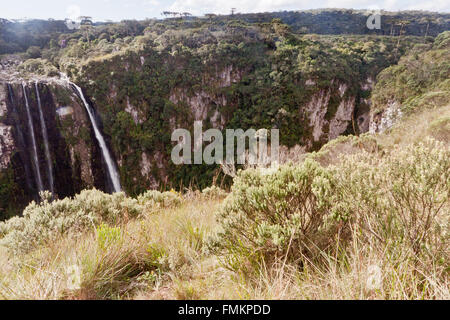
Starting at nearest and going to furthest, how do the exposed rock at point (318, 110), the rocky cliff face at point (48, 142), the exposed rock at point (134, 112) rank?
the rocky cliff face at point (48, 142)
the exposed rock at point (134, 112)
the exposed rock at point (318, 110)

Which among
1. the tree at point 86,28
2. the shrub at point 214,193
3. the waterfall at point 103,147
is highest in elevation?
the tree at point 86,28

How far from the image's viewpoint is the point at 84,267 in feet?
5.28

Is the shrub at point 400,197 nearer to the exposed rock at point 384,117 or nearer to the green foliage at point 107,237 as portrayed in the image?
the green foliage at point 107,237

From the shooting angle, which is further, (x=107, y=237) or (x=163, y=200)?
(x=163, y=200)

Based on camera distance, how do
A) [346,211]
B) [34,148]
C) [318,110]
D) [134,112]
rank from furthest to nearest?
1. [318,110]
2. [134,112]
3. [34,148]
4. [346,211]

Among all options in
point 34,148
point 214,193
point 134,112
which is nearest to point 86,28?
point 134,112

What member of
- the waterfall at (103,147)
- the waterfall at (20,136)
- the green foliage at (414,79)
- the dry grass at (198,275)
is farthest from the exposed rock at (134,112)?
the dry grass at (198,275)

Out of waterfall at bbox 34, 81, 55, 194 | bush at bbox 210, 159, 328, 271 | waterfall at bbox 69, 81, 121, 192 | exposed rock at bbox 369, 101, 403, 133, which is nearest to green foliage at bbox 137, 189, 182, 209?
bush at bbox 210, 159, 328, 271

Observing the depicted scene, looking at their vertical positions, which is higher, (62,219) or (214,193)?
(62,219)

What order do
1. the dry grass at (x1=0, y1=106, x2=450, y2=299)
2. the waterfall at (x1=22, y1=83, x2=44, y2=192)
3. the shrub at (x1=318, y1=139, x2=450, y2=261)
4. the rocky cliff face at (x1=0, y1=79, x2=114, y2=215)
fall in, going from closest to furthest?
the dry grass at (x1=0, y1=106, x2=450, y2=299)
the shrub at (x1=318, y1=139, x2=450, y2=261)
the rocky cliff face at (x1=0, y1=79, x2=114, y2=215)
the waterfall at (x1=22, y1=83, x2=44, y2=192)

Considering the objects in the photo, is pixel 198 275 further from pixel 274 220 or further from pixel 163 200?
pixel 163 200

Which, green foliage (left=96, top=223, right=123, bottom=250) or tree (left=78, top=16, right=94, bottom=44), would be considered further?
tree (left=78, top=16, right=94, bottom=44)

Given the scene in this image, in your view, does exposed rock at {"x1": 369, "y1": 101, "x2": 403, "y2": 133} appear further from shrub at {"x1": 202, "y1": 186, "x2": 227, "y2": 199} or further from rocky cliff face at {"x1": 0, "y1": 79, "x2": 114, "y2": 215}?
rocky cliff face at {"x1": 0, "y1": 79, "x2": 114, "y2": 215}

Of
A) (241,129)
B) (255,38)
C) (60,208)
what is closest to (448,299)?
(60,208)
